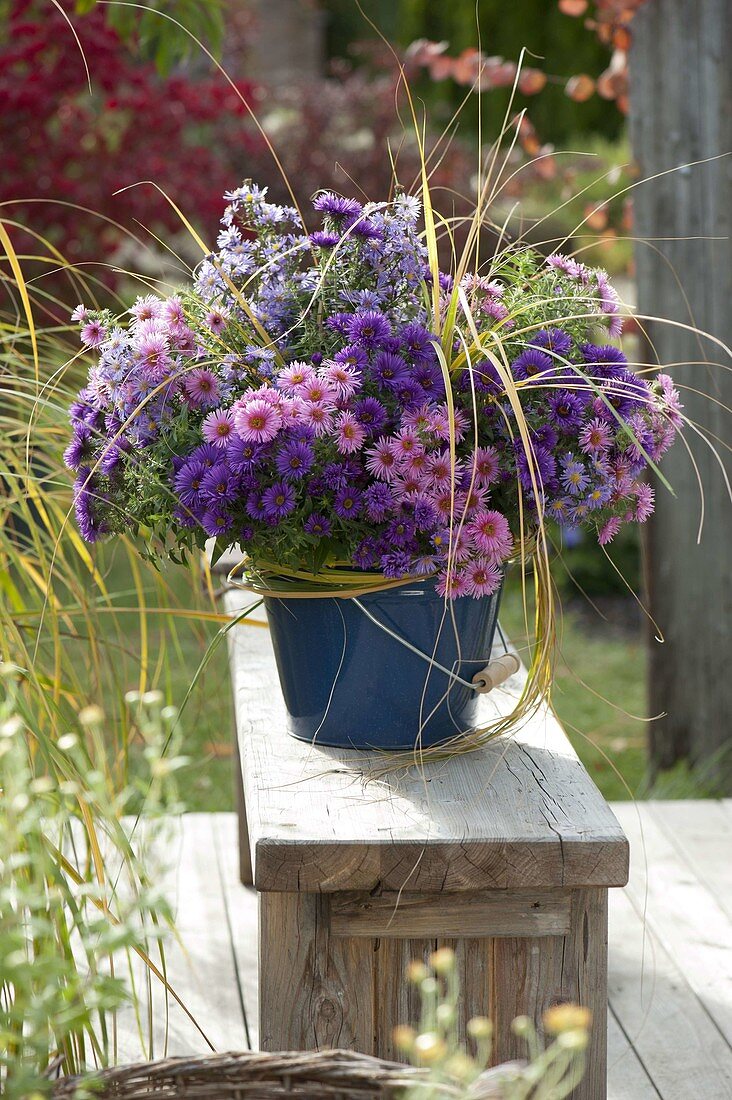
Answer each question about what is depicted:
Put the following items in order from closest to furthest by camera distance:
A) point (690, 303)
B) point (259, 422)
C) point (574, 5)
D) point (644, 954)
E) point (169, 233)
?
point (259, 422), point (644, 954), point (690, 303), point (574, 5), point (169, 233)

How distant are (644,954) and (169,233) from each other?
4475 millimetres

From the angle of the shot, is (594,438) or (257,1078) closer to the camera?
(257,1078)

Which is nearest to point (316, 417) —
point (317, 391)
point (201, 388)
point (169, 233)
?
point (317, 391)

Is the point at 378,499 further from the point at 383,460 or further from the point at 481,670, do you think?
the point at 481,670

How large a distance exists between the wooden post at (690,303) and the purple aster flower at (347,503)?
168 cm

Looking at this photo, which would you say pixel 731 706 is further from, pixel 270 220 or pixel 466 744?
pixel 270 220

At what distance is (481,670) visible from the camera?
139 cm

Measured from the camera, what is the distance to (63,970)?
79cm

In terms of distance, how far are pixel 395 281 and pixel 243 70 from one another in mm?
7669

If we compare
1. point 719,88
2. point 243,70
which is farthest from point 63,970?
point 243,70

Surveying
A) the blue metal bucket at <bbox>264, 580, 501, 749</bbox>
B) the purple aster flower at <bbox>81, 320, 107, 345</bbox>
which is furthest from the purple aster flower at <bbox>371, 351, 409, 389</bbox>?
the purple aster flower at <bbox>81, 320, 107, 345</bbox>

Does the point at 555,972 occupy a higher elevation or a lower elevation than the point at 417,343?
lower

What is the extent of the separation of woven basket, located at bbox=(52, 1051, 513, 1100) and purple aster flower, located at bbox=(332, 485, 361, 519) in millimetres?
494

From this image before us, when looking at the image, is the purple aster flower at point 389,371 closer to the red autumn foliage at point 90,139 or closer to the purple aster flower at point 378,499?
the purple aster flower at point 378,499
